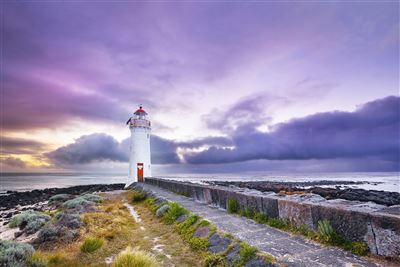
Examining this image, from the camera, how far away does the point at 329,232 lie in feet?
13.0

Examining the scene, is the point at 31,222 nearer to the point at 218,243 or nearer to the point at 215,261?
the point at 218,243

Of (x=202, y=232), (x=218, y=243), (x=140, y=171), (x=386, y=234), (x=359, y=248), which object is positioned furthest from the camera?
(x=140, y=171)

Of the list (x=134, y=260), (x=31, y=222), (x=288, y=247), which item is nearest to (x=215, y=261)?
(x=288, y=247)

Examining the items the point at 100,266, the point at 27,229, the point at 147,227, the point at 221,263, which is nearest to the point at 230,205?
the point at 147,227

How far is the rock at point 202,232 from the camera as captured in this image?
5.16 m

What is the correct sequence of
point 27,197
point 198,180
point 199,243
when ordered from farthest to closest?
point 198,180
point 27,197
point 199,243

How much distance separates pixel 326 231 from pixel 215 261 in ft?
5.86

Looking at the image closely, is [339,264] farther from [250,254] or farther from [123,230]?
[123,230]

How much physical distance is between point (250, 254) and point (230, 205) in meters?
3.42

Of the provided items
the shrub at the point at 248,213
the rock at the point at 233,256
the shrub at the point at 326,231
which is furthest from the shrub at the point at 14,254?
the shrub at the point at 326,231

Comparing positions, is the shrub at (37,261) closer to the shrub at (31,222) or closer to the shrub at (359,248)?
the shrub at (31,222)

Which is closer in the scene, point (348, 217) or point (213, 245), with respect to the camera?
point (348, 217)

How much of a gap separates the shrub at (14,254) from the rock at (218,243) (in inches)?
121

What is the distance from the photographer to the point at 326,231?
402 cm
